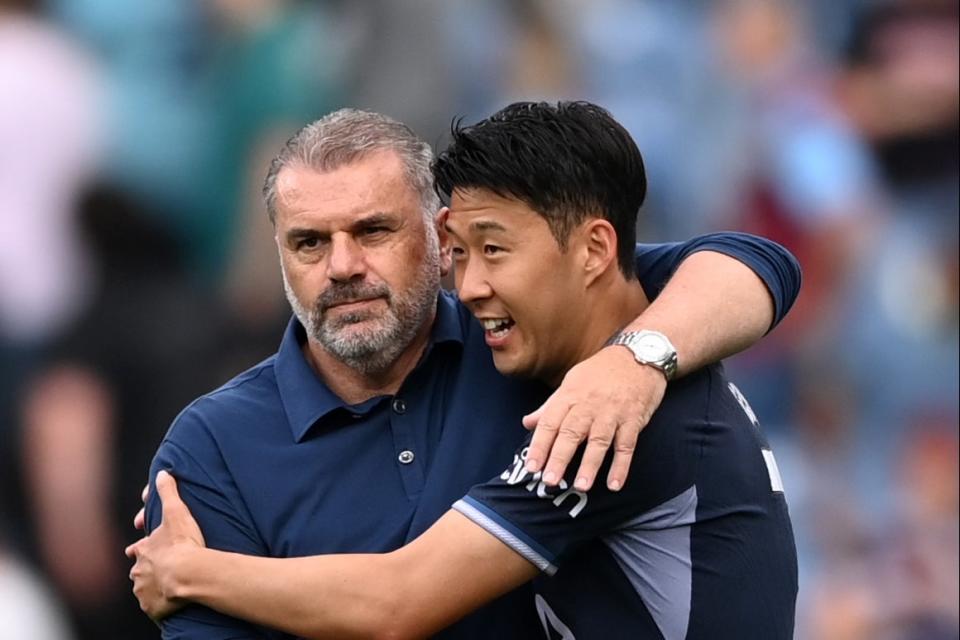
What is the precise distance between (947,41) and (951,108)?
295 millimetres

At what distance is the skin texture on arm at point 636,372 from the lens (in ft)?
10.1

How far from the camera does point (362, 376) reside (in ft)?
12.1

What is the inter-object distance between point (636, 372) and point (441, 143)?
3.87m

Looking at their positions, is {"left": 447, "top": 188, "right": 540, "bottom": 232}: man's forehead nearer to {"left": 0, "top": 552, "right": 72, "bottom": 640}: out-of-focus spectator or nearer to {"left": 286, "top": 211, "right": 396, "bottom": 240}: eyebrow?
{"left": 286, "top": 211, "right": 396, "bottom": 240}: eyebrow

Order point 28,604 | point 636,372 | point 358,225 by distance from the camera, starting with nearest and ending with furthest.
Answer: point 636,372 < point 358,225 < point 28,604

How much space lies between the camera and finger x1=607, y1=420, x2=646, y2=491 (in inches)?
121

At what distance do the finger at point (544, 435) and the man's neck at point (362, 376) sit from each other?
642mm

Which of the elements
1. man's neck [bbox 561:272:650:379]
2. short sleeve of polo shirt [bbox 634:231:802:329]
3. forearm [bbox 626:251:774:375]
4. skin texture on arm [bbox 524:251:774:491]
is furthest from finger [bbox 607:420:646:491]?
short sleeve of polo shirt [bbox 634:231:802:329]

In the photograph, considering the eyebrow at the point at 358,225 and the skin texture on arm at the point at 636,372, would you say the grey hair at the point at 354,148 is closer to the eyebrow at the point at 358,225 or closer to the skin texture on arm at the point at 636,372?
the eyebrow at the point at 358,225

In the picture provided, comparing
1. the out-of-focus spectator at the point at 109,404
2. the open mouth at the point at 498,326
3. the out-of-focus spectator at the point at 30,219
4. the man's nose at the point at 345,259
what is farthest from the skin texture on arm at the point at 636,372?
the out-of-focus spectator at the point at 30,219

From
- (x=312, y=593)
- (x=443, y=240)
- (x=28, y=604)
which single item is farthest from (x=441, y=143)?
(x=312, y=593)

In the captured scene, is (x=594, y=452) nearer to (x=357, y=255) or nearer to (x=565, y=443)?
(x=565, y=443)

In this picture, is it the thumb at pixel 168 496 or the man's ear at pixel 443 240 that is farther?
the man's ear at pixel 443 240

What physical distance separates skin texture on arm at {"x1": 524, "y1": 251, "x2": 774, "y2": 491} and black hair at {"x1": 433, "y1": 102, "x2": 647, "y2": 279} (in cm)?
17
